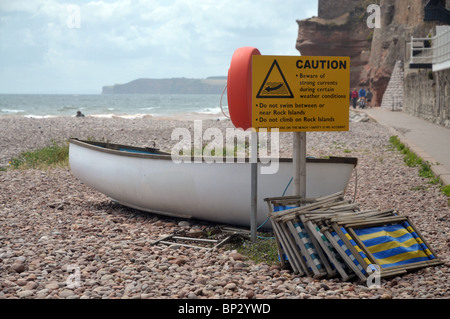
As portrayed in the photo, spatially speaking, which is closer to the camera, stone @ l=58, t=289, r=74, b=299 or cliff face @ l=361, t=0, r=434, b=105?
stone @ l=58, t=289, r=74, b=299

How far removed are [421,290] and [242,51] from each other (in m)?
2.80

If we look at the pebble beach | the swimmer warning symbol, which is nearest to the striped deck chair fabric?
the pebble beach

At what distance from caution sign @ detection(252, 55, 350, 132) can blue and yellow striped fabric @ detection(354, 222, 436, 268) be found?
42.8 inches

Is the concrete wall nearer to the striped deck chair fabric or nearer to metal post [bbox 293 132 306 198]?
metal post [bbox 293 132 306 198]

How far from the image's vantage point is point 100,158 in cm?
757

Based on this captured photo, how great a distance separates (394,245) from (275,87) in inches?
70.6

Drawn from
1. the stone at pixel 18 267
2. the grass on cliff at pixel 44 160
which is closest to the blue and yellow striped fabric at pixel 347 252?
the stone at pixel 18 267

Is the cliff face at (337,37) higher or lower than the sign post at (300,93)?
higher

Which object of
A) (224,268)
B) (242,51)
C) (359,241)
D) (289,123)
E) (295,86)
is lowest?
(224,268)

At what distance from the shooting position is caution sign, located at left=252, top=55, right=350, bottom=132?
5.07 metres

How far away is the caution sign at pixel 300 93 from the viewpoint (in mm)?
5066

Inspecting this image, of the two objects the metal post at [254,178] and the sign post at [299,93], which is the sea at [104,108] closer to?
the metal post at [254,178]

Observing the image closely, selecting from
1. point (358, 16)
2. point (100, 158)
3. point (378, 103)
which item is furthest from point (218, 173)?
point (358, 16)
